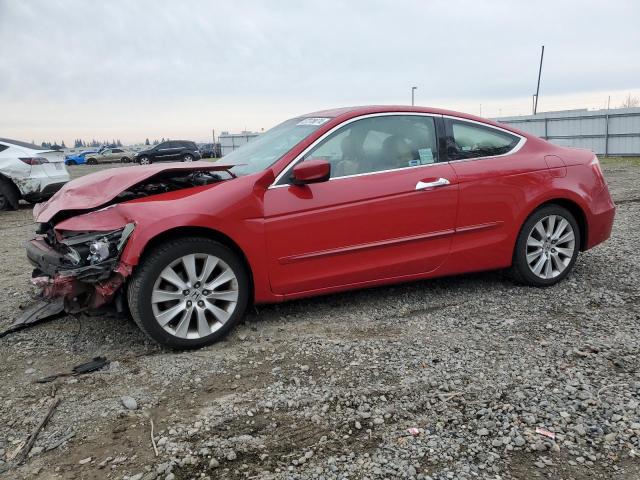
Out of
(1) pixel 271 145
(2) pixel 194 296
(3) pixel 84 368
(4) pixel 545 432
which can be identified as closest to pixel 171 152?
(1) pixel 271 145

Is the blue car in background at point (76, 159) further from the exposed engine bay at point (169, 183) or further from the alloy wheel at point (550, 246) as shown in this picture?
the alloy wheel at point (550, 246)

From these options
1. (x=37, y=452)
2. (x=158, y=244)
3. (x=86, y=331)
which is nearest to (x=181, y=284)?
(x=158, y=244)

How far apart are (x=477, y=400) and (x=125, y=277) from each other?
2.22 meters

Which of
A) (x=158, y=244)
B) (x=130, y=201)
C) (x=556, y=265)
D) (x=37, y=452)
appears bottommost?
(x=37, y=452)

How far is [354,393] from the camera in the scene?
9.75 ft

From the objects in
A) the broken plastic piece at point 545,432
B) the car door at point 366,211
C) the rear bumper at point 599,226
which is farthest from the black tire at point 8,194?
the broken plastic piece at point 545,432

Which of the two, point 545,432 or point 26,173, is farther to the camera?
point 26,173

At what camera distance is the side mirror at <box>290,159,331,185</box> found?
3.78 metres

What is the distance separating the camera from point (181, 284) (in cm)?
360

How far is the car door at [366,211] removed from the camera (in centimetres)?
387

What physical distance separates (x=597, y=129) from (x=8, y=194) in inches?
871

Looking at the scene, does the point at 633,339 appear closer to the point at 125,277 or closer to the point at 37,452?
the point at 125,277

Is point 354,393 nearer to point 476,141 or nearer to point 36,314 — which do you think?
point 476,141

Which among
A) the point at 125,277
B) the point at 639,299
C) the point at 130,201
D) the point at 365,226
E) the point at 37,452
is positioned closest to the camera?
the point at 37,452
